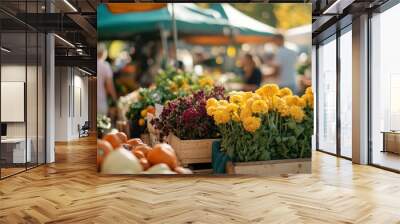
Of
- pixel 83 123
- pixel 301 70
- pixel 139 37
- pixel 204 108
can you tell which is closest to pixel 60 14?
pixel 139 37

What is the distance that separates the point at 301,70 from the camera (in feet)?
18.5

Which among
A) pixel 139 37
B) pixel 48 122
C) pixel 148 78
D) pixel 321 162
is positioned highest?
pixel 139 37

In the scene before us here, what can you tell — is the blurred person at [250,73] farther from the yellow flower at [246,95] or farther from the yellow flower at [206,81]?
the yellow flower at [206,81]

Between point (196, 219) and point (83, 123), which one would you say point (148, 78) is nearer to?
point (196, 219)

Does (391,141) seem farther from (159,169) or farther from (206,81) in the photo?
(159,169)

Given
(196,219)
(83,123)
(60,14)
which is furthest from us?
(83,123)

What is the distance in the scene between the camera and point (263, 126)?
5.45 meters

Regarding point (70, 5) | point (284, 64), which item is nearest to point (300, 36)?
point (284, 64)

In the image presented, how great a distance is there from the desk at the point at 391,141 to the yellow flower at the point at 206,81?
2.84 metres

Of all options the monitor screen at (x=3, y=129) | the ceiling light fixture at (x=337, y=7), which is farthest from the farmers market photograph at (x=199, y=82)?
the monitor screen at (x=3, y=129)

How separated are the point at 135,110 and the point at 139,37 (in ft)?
3.03

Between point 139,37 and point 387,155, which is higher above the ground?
point 139,37

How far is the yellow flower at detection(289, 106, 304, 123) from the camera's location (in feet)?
17.9

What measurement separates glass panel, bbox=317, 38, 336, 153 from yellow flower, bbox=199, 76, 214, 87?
4.19 metres
